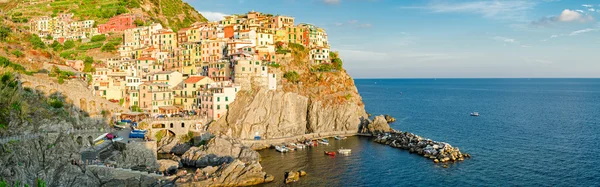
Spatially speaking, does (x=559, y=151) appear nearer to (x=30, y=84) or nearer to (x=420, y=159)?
(x=420, y=159)

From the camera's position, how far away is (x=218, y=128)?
67812mm

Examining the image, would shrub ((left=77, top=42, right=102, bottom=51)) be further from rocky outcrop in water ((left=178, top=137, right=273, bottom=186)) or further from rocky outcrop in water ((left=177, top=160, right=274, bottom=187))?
rocky outcrop in water ((left=177, top=160, right=274, bottom=187))

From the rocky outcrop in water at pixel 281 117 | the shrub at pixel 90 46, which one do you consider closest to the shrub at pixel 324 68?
the rocky outcrop in water at pixel 281 117

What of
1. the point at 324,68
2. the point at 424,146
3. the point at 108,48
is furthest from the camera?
the point at 108,48

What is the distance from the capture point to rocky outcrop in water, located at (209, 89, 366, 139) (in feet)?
→ 225

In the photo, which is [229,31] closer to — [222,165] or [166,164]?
[166,164]

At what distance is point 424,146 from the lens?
6500 centimetres

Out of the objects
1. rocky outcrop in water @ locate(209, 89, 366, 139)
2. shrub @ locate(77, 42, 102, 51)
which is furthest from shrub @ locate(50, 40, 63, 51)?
rocky outcrop in water @ locate(209, 89, 366, 139)

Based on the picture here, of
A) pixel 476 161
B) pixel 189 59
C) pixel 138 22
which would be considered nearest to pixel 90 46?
A: pixel 138 22

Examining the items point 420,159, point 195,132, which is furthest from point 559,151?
point 195,132

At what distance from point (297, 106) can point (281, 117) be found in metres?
4.30

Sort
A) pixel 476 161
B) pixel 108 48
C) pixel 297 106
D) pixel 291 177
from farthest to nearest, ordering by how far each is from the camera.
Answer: pixel 108 48 < pixel 297 106 < pixel 476 161 < pixel 291 177

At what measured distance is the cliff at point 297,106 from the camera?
2731 inches

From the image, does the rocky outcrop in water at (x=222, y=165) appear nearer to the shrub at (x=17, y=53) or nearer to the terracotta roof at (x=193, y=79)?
the terracotta roof at (x=193, y=79)
